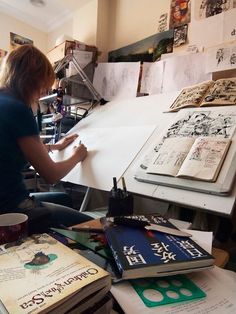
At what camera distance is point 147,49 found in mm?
1680

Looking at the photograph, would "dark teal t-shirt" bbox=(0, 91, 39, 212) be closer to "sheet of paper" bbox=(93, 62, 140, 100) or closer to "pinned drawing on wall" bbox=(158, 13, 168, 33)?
"sheet of paper" bbox=(93, 62, 140, 100)

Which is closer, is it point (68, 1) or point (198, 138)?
point (198, 138)

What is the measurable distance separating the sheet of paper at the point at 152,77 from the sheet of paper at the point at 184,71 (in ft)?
0.12

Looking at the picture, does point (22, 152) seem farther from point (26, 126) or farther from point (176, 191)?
point (176, 191)

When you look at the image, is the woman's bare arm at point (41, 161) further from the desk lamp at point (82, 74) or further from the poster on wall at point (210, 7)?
the poster on wall at point (210, 7)

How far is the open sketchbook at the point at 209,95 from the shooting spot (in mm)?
936

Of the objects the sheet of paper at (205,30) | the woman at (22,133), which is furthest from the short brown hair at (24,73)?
the sheet of paper at (205,30)

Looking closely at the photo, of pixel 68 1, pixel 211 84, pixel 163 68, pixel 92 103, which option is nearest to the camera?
pixel 211 84

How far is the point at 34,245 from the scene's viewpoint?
46 centimetres

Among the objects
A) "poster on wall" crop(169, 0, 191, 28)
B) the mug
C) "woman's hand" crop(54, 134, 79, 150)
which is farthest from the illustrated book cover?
"poster on wall" crop(169, 0, 191, 28)

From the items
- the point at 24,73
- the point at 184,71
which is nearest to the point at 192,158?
the point at 24,73

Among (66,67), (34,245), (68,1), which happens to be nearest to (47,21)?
(68,1)

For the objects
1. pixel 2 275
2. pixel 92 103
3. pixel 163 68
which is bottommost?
pixel 2 275

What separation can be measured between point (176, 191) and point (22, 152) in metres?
0.51
